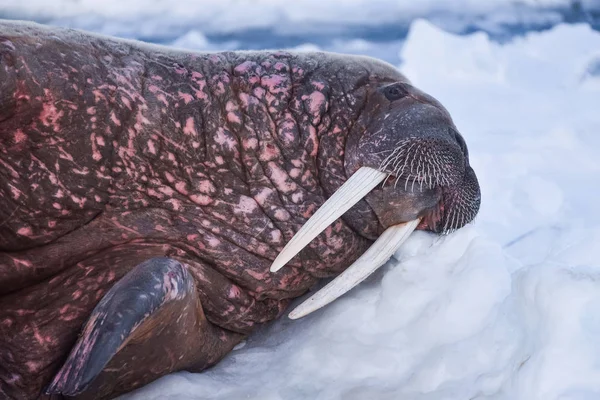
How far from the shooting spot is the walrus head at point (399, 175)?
12.8ft

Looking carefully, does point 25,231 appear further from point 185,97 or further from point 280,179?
point 280,179

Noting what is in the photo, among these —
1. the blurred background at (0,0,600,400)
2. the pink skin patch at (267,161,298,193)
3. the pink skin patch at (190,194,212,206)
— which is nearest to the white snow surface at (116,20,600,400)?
the blurred background at (0,0,600,400)

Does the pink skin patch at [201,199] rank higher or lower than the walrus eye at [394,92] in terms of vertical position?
lower

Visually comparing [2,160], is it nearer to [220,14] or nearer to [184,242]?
[184,242]

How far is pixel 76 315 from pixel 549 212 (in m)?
3.16

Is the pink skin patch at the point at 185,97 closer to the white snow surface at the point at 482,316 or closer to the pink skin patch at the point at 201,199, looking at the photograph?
the pink skin patch at the point at 201,199


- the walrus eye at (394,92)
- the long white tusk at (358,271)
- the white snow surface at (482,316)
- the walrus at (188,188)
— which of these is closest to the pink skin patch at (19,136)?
the walrus at (188,188)

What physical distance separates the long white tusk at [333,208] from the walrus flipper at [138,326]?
1.57 feet

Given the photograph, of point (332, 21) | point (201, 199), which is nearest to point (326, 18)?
point (332, 21)

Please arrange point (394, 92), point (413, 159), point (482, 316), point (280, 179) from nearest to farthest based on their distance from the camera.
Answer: point (482, 316), point (413, 159), point (280, 179), point (394, 92)

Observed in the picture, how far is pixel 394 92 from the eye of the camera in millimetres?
4203

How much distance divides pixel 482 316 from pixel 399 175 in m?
0.83

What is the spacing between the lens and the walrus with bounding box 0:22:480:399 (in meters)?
3.62

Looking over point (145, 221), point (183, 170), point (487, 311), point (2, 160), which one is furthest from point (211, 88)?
point (487, 311)
